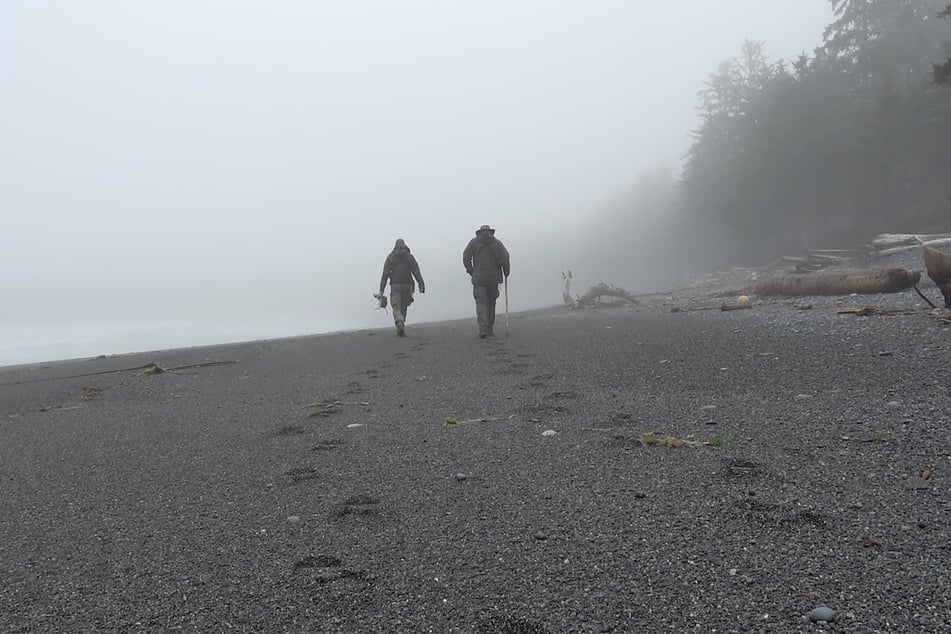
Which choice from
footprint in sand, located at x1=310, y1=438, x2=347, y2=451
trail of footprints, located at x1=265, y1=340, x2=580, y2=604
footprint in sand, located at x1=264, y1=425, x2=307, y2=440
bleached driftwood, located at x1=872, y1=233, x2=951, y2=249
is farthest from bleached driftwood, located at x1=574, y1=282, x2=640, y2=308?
footprint in sand, located at x1=310, y1=438, x2=347, y2=451

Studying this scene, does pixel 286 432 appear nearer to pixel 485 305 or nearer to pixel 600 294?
pixel 485 305

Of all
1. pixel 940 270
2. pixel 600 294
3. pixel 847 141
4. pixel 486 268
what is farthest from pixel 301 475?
pixel 847 141

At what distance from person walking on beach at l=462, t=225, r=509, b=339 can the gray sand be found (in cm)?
572

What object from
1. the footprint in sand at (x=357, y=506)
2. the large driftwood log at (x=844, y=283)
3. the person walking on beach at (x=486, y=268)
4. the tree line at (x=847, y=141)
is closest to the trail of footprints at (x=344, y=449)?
the footprint in sand at (x=357, y=506)

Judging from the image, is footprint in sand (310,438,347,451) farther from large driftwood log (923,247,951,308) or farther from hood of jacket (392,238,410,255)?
hood of jacket (392,238,410,255)

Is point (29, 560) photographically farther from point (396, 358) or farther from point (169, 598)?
point (396, 358)

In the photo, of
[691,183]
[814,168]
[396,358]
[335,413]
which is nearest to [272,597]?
[335,413]

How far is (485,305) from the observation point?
12633 millimetres

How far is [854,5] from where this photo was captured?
122 ft

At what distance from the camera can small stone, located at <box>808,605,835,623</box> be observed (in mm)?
2088

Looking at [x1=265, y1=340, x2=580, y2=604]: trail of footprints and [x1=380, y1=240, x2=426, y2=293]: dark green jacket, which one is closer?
[x1=265, y1=340, x2=580, y2=604]: trail of footprints

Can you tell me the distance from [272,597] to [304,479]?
61.3 inches

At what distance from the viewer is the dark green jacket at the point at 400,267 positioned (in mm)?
14242

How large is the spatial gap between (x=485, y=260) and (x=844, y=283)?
7336 mm
